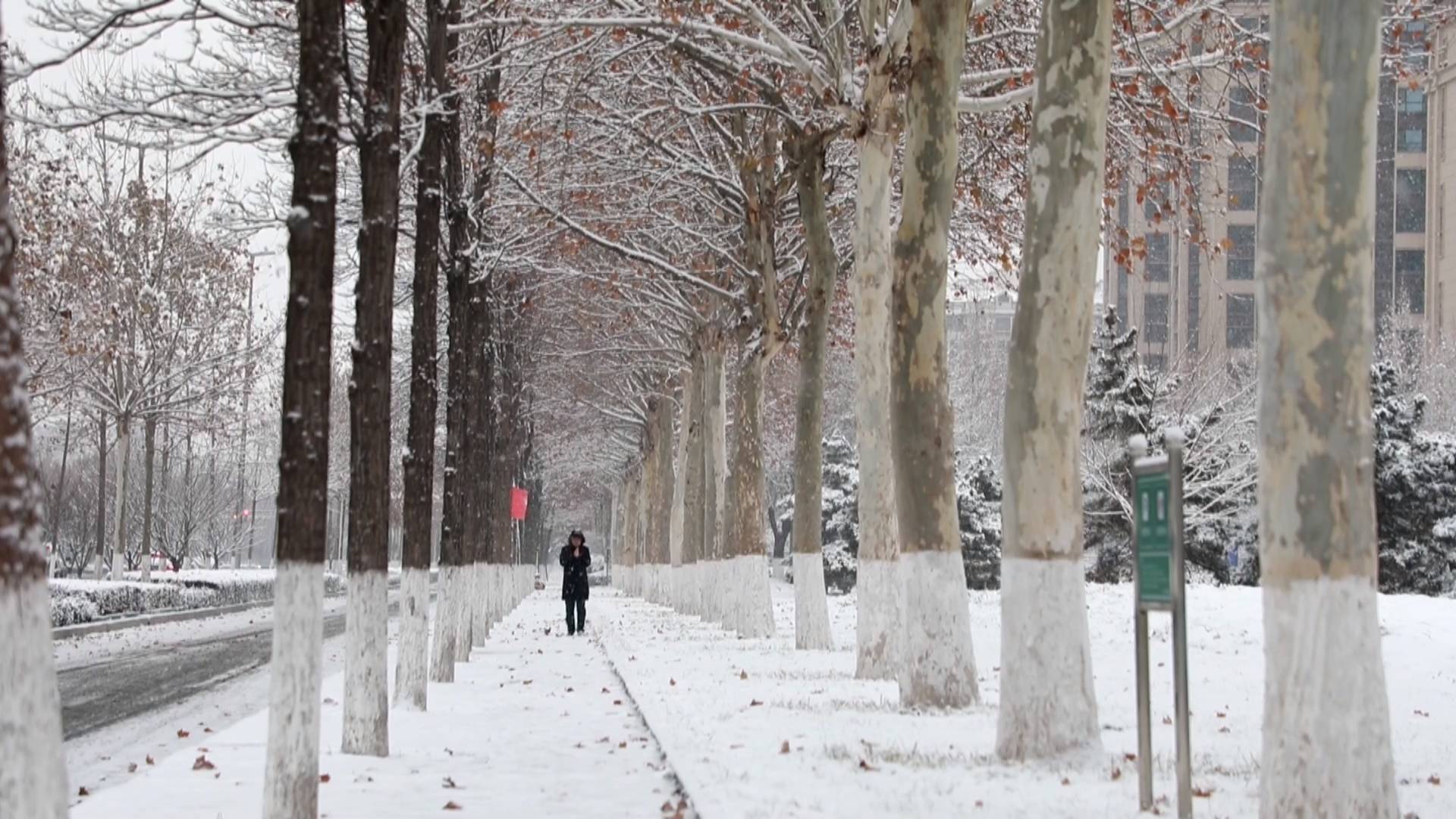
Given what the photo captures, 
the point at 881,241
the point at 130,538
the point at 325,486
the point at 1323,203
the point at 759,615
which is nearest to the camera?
the point at 1323,203

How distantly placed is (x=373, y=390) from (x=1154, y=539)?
554cm

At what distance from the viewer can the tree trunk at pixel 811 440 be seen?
72.7 ft

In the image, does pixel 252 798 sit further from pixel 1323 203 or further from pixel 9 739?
pixel 1323 203

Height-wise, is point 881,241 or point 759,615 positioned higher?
point 881,241

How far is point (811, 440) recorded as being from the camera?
2283 cm

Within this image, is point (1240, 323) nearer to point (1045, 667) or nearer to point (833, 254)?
point (833, 254)

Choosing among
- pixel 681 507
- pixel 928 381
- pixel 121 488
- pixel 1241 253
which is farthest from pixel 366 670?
pixel 1241 253

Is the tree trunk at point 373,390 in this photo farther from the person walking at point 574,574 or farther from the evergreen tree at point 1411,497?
the evergreen tree at point 1411,497

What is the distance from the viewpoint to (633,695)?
53.5 ft

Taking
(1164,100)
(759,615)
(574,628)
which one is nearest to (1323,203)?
(1164,100)

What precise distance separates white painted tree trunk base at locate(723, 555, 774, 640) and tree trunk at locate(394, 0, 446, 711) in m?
12.4

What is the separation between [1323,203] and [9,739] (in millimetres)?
5428

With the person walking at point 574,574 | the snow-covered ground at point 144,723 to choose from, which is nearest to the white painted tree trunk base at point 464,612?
the snow-covered ground at point 144,723

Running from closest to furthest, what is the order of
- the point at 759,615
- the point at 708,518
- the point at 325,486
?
the point at 325,486 → the point at 759,615 → the point at 708,518
